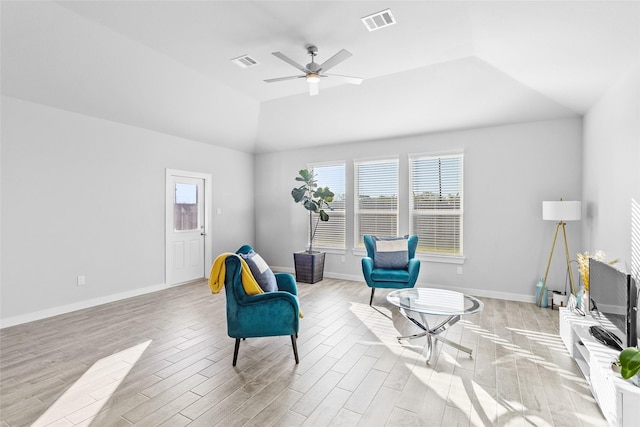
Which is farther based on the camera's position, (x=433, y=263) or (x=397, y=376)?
(x=433, y=263)

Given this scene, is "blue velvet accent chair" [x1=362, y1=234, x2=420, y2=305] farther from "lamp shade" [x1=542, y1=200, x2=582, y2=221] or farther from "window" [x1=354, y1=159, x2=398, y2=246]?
"lamp shade" [x1=542, y1=200, x2=582, y2=221]

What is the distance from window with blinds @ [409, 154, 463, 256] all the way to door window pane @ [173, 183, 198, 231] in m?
4.10

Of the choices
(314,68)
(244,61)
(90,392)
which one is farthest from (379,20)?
(90,392)

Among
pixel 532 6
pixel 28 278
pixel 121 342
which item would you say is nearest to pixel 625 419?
pixel 532 6

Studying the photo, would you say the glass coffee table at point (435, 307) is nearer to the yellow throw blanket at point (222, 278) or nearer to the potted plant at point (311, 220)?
the yellow throw blanket at point (222, 278)

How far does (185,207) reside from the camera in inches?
236

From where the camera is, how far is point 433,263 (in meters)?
5.42

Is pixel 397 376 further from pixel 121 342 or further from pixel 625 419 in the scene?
pixel 121 342

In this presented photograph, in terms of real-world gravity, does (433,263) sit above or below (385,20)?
below

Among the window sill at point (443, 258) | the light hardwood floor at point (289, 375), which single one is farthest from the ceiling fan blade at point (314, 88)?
the window sill at point (443, 258)

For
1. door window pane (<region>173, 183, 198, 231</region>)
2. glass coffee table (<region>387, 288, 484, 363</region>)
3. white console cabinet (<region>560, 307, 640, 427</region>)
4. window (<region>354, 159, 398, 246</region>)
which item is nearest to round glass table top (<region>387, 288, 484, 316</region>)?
glass coffee table (<region>387, 288, 484, 363</region>)

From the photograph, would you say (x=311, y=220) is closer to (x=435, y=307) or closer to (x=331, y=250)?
(x=331, y=250)

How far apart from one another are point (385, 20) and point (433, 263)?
3870 millimetres

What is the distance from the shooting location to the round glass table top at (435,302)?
9.50ft
